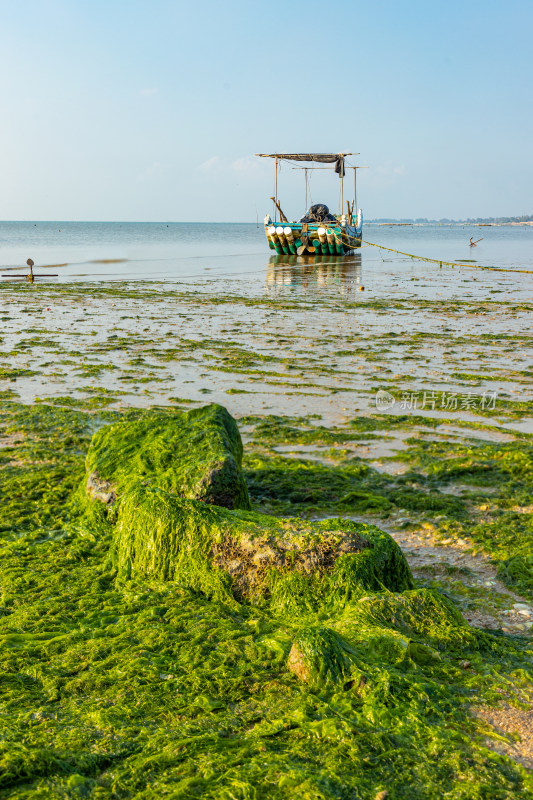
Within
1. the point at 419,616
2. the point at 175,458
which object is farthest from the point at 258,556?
the point at 175,458

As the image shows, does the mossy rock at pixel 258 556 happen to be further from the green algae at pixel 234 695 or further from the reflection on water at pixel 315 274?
the reflection on water at pixel 315 274

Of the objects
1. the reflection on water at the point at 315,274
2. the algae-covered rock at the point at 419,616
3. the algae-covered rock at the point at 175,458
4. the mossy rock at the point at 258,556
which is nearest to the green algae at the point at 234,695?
the algae-covered rock at the point at 419,616

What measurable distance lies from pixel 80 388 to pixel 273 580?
6.73 meters

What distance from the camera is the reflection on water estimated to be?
25.3 meters

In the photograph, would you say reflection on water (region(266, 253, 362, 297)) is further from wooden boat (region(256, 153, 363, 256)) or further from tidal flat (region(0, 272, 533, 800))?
tidal flat (region(0, 272, 533, 800))

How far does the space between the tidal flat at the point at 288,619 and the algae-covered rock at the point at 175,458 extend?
42cm

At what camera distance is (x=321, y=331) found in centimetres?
1488

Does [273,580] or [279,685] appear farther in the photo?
[273,580]

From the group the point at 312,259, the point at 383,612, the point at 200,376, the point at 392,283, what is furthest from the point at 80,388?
the point at 312,259

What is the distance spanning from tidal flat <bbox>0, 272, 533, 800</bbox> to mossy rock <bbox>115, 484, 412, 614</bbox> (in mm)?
128

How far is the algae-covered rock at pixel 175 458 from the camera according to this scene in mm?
5098

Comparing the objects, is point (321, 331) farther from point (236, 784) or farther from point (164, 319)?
point (236, 784)

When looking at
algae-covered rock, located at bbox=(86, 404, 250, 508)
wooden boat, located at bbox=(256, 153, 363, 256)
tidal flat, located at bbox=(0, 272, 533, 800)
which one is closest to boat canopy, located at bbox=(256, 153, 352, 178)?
wooden boat, located at bbox=(256, 153, 363, 256)

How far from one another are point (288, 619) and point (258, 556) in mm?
445
